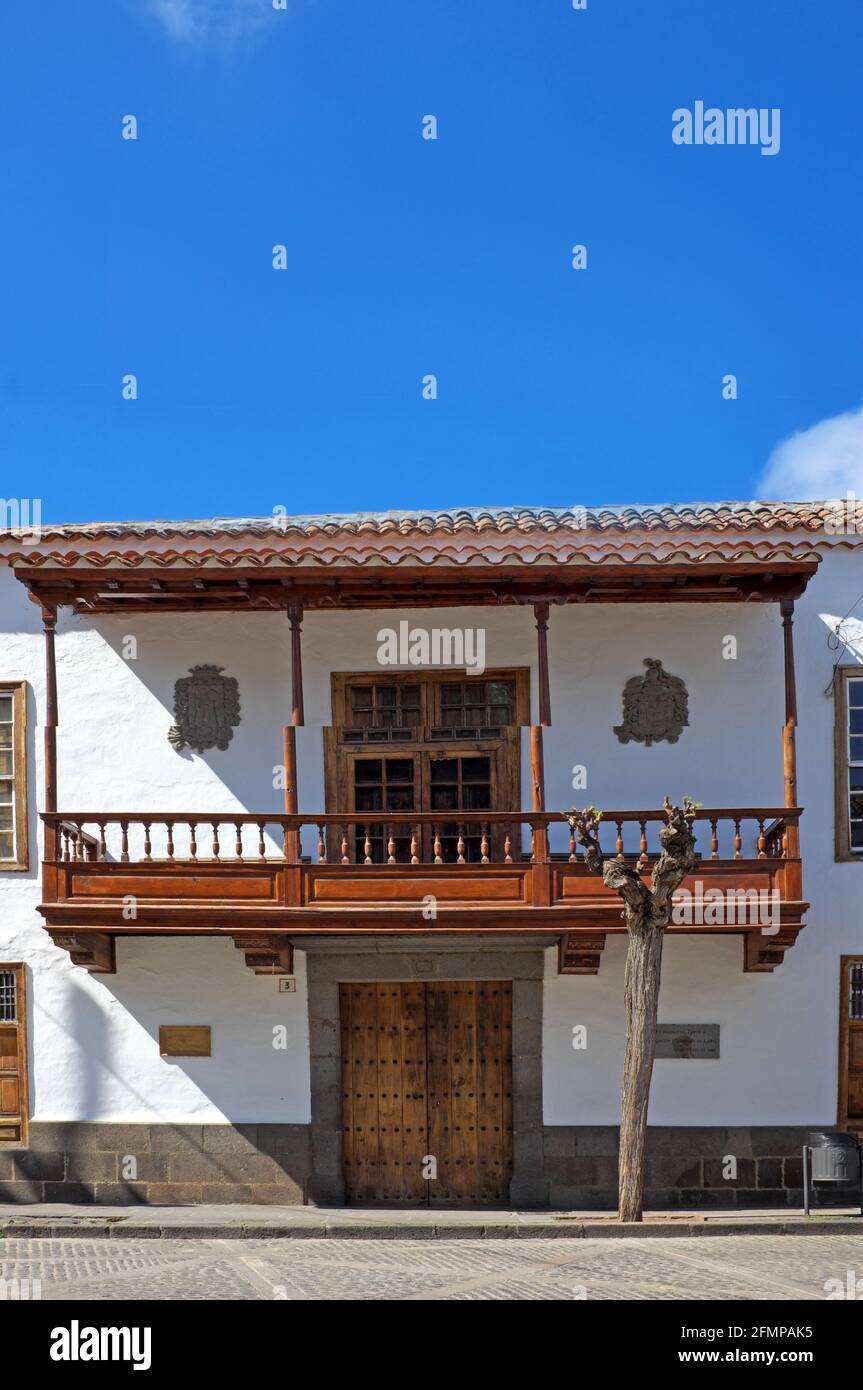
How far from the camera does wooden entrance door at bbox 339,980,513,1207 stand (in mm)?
12484

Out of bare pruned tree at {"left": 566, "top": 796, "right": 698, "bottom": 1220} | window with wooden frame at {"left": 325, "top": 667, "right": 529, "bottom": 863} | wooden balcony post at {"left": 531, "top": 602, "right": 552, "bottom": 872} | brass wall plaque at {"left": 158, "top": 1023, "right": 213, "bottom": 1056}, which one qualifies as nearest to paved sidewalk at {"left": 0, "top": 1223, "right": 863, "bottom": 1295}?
bare pruned tree at {"left": 566, "top": 796, "right": 698, "bottom": 1220}

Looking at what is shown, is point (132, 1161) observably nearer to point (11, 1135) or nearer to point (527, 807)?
point (11, 1135)

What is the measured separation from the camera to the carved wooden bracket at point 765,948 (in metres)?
11.6

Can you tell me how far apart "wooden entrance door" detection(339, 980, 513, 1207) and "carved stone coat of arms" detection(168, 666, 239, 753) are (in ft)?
8.11

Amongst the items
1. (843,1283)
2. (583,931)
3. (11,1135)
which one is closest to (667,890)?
(583,931)

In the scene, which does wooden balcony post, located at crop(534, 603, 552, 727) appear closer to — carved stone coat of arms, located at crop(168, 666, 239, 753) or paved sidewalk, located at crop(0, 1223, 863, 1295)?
carved stone coat of arms, located at crop(168, 666, 239, 753)

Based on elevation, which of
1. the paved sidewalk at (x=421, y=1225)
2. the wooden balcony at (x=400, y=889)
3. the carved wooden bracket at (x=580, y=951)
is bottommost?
the paved sidewalk at (x=421, y=1225)

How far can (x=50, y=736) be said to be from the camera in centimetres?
1201

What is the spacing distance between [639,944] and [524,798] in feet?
6.82

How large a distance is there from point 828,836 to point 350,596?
4.55 meters

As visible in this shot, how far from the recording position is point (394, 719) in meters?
12.8

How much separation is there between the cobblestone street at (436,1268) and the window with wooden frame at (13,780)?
10.8 ft

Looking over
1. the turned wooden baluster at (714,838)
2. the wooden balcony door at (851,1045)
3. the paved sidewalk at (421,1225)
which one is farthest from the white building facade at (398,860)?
the turned wooden baluster at (714,838)

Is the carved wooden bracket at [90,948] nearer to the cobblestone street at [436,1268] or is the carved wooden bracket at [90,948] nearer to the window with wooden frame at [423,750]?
the window with wooden frame at [423,750]
